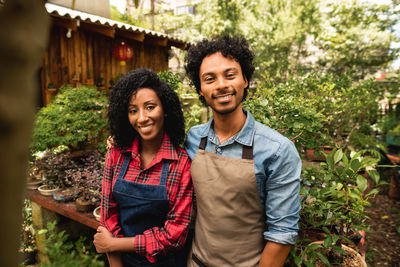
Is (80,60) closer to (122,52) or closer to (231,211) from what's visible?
(122,52)

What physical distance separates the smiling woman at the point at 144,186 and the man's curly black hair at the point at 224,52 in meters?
0.29

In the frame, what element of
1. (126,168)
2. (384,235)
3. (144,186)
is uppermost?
(126,168)

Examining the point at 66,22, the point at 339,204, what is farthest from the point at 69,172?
the point at 66,22

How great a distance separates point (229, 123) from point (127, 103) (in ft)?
2.47

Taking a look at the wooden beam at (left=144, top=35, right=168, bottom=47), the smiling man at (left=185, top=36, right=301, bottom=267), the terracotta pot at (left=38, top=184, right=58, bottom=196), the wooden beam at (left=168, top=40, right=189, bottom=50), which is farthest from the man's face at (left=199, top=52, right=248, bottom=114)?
the wooden beam at (left=168, top=40, right=189, bottom=50)

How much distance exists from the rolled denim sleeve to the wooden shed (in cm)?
438

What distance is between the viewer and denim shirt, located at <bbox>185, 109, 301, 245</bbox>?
141 centimetres

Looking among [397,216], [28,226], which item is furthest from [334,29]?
[28,226]

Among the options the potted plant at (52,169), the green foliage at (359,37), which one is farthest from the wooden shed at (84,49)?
the green foliage at (359,37)

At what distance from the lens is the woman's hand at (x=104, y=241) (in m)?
1.62

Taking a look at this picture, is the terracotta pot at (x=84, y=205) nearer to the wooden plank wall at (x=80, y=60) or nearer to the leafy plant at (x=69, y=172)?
the leafy plant at (x=69, y=172)

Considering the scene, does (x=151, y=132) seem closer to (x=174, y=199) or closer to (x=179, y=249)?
(x=174, y=199)

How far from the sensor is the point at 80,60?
5359mm

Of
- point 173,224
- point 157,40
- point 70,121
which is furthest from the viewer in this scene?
point 157,40
